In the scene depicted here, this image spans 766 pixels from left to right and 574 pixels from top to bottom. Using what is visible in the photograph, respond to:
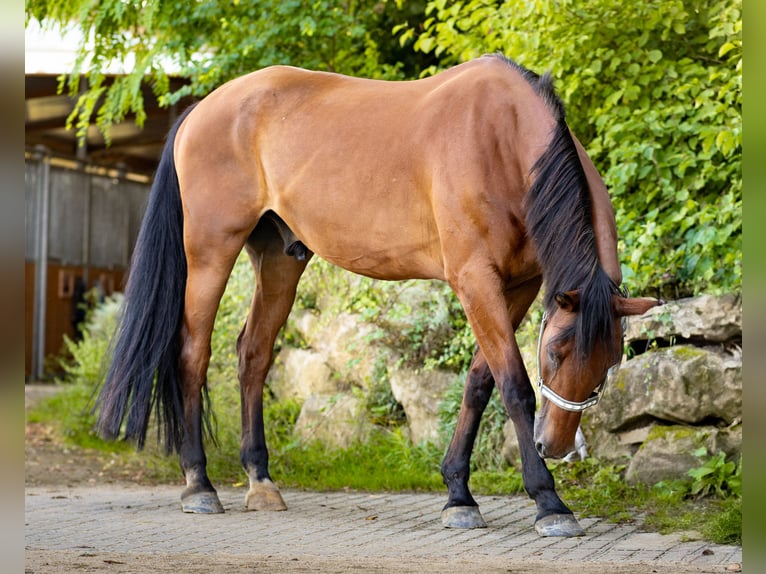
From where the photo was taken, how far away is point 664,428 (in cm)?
552

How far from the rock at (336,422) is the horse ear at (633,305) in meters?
3.33

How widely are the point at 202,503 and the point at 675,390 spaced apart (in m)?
2.69

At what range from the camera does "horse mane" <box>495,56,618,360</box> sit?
3842 millimetres

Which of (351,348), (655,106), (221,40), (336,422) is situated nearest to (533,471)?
(336,422)

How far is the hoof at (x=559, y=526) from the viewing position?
4.14m

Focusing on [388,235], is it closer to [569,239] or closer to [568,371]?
[569,239]

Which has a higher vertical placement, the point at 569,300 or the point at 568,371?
the point at 569,300

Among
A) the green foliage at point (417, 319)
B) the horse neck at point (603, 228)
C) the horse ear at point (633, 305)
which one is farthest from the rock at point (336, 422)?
the horse ear at point (633, 305)

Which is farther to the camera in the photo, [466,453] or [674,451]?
[674,451]

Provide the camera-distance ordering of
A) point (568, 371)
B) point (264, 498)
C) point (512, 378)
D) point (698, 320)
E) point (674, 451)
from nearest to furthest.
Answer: point (568, 371), point (512, 378), point (264, 498), point (674, 451), point (698, 320)

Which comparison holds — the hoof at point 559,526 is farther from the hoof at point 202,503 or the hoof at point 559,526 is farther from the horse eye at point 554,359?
the hoof at point 202,503

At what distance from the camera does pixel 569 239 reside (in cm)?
400

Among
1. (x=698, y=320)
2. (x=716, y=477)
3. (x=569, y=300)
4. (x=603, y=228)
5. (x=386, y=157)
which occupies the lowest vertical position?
(x=716, y=477)

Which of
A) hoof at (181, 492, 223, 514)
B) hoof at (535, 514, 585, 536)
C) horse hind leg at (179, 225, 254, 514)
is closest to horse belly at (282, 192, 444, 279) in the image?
horse hind leg at (179, 225, 254, 514)
